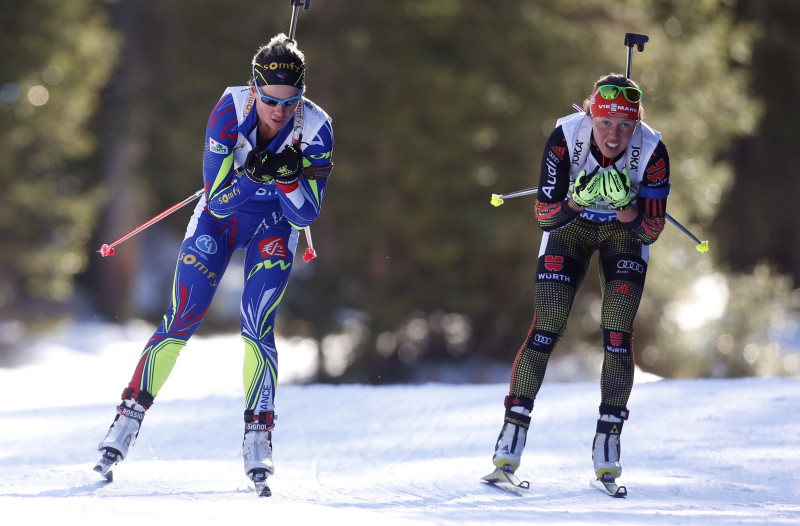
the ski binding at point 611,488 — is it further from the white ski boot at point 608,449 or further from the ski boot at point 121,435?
the ski boot at point 121,435

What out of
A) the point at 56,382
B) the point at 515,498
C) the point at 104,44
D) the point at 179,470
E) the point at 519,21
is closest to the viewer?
the point at 515,498

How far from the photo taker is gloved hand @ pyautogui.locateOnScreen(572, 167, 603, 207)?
17.5 feet

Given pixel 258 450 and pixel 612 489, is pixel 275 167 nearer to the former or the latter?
pixel 258 450

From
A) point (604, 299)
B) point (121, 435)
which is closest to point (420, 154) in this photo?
point (604, 299)

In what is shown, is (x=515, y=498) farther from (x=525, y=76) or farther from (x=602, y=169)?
(x=525, y=76)

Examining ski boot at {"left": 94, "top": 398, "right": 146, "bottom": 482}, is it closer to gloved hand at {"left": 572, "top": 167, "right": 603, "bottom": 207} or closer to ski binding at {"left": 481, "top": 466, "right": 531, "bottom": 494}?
ski binding at {"left": 481, "top": 466, "right": 531, "bottom": 494}

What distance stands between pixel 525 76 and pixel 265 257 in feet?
35.1

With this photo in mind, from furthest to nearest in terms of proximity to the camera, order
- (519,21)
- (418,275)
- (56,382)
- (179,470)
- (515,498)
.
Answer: (418,275) → (519,21) → (56,382) → (179,470) → (515,498)

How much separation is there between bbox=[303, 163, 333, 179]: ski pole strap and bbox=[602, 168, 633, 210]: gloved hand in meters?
1.37

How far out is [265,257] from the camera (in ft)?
17.8

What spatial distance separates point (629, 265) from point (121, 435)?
2747 millimetres

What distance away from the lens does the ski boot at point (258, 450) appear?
5.30 m

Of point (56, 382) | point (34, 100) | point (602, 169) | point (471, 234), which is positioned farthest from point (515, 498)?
point (34, 100)

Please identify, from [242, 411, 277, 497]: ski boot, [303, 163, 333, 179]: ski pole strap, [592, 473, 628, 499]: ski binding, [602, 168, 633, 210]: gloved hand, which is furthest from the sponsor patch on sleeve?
[592, 473, 628, 499]: ski binding
